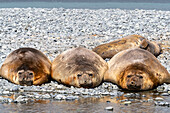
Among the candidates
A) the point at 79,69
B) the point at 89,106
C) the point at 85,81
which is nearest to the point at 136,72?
the point at 85,81

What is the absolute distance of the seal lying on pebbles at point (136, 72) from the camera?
8711mm

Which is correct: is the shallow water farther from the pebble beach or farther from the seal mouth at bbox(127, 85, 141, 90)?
the seal mouth at bbox(127, 85, 141, 90)

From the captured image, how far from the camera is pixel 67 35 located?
652 inches

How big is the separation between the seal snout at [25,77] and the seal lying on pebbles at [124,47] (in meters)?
4.08

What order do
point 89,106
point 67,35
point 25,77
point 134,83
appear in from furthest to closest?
point 67,35 < point 25,77 < point 134,83 < point 89,106

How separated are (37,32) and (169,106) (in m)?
10.9

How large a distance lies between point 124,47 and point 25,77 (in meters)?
4.96

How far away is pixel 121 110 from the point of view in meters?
6.86

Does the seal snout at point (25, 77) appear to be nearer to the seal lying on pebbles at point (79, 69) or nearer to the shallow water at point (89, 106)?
the seal lying on pebbles at point (79, 69)

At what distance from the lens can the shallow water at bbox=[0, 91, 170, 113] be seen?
686 centimetres

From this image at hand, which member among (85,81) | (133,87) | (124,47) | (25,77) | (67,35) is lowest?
(133,87)

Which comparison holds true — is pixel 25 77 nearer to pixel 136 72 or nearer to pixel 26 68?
pixel 26 68

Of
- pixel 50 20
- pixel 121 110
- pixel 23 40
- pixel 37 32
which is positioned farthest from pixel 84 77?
pixel 50 20

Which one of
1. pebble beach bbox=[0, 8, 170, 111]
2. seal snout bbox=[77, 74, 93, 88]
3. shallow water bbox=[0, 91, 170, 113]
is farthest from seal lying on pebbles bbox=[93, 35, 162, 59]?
shallow water bbox=[0, 91, 170, 113]
